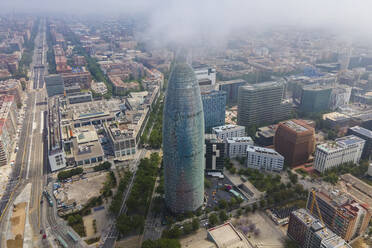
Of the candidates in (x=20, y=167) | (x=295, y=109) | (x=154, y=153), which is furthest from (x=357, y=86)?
(x=20, y=167)

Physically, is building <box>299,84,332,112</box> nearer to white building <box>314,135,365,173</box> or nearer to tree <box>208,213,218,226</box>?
white building <box>314,135,365,173</box>

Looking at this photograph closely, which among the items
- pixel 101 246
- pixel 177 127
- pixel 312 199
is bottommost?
pixel 101 246

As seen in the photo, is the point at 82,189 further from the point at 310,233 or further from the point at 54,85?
the point at 54,85

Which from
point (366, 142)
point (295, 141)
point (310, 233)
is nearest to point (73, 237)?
point (310, 233)

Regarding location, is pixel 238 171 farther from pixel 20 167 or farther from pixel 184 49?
pixel 20 167

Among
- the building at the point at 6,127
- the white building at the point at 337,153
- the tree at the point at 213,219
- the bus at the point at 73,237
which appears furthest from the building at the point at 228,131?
the building at the point at 6,127

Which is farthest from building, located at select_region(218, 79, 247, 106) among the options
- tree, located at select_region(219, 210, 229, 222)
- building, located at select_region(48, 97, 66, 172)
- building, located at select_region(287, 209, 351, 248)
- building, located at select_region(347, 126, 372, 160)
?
building, located at select_region(287, 209, 351, 248)

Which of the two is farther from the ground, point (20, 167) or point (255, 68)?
point (255, 68)
